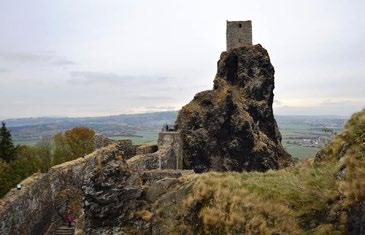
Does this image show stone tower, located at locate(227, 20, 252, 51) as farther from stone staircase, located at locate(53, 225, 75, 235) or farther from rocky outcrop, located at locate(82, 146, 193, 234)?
rocky outcrop, located at locate(82, 146, 193, 234)

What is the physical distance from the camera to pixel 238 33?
77.9 m

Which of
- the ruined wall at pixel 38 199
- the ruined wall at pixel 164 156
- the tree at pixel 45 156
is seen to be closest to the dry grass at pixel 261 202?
the ruined wall at pixel 38 199

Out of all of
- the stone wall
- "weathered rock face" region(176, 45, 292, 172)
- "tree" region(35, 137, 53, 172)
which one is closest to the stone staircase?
the stone wall

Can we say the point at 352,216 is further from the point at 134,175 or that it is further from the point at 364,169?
the point at 134,175

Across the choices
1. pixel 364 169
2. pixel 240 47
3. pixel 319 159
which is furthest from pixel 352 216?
pixel 240 47

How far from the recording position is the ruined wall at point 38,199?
23812mm

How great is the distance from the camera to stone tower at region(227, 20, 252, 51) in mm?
77812

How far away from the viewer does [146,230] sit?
20.3m

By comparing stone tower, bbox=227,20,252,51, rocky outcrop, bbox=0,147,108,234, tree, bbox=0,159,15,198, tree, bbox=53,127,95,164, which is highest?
stone tower, bbox=227,20,252,51

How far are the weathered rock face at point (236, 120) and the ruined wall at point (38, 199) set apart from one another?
3253 cm

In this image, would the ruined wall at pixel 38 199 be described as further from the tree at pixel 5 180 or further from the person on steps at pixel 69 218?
the tree at pixel 5 180

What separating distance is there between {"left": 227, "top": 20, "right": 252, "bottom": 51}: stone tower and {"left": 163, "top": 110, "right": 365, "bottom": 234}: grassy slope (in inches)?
2288

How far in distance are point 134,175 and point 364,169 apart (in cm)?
1038

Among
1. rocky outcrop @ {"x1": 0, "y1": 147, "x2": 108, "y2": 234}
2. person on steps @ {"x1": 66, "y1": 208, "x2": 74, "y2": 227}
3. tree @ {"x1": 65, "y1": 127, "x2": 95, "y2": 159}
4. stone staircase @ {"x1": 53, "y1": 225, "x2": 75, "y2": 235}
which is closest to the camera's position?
rocky outcrop @ {"x1": 0, "y1": 147, "x2": 108, "y2": 234}
